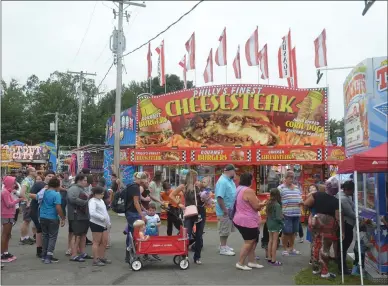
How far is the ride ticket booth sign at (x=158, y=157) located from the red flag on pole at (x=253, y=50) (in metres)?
7.40

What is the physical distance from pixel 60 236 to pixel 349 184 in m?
7.51

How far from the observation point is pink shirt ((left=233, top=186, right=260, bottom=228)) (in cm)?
727

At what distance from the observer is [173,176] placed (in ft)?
55.5

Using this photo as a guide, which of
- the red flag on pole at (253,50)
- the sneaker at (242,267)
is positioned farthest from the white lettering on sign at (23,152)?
the sneaker at (242,267)

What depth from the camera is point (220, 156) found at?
1521 cm

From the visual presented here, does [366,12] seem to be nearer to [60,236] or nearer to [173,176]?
[60,236]

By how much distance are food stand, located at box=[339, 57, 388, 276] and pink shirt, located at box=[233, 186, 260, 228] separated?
1632 mm

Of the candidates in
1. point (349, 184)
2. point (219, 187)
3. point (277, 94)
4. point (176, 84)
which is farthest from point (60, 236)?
point (176, 84)

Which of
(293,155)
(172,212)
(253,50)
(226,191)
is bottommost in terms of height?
(172,212)

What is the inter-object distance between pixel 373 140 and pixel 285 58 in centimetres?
1479

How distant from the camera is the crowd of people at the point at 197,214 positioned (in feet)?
23.7

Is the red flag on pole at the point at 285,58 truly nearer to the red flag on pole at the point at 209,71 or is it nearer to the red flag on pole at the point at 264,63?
the red flag on pole at the point at 264,63

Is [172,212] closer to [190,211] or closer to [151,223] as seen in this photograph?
[151,223]

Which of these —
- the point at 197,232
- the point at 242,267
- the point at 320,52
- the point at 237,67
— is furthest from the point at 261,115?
the point at 242,267
